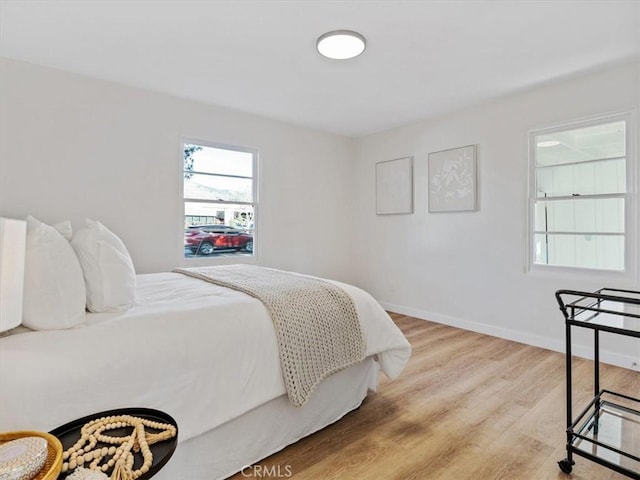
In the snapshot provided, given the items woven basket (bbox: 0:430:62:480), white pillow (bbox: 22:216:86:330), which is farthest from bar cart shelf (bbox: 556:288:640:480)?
white pillow (bbox: 22:216:86:330)

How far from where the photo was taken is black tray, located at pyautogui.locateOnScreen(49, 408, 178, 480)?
868 millimetres

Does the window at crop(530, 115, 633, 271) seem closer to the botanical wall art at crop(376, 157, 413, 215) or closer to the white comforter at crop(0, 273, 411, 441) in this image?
the botanical wall art at crop(376, 157, 413, 215)

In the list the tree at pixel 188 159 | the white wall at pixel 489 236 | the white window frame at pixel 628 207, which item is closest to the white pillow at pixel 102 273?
the tree at pixel 188 159

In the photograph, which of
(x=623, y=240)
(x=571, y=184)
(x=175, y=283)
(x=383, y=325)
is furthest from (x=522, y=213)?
(x=175, y=283)

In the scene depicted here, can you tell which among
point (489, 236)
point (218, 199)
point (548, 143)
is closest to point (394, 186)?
point (489, 236)

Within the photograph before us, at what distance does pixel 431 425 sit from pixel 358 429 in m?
0.43

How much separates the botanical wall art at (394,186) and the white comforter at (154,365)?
3.10m

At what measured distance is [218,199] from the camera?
390cm

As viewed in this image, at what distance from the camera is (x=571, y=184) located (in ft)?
10.3

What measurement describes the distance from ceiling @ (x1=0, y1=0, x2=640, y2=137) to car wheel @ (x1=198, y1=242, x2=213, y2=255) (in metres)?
1.54

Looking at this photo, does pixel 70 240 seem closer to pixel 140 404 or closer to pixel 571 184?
pixel 140 404

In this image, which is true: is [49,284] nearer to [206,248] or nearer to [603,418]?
[206,248]

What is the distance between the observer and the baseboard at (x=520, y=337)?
281 centimetres

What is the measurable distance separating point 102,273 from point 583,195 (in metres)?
3.70
